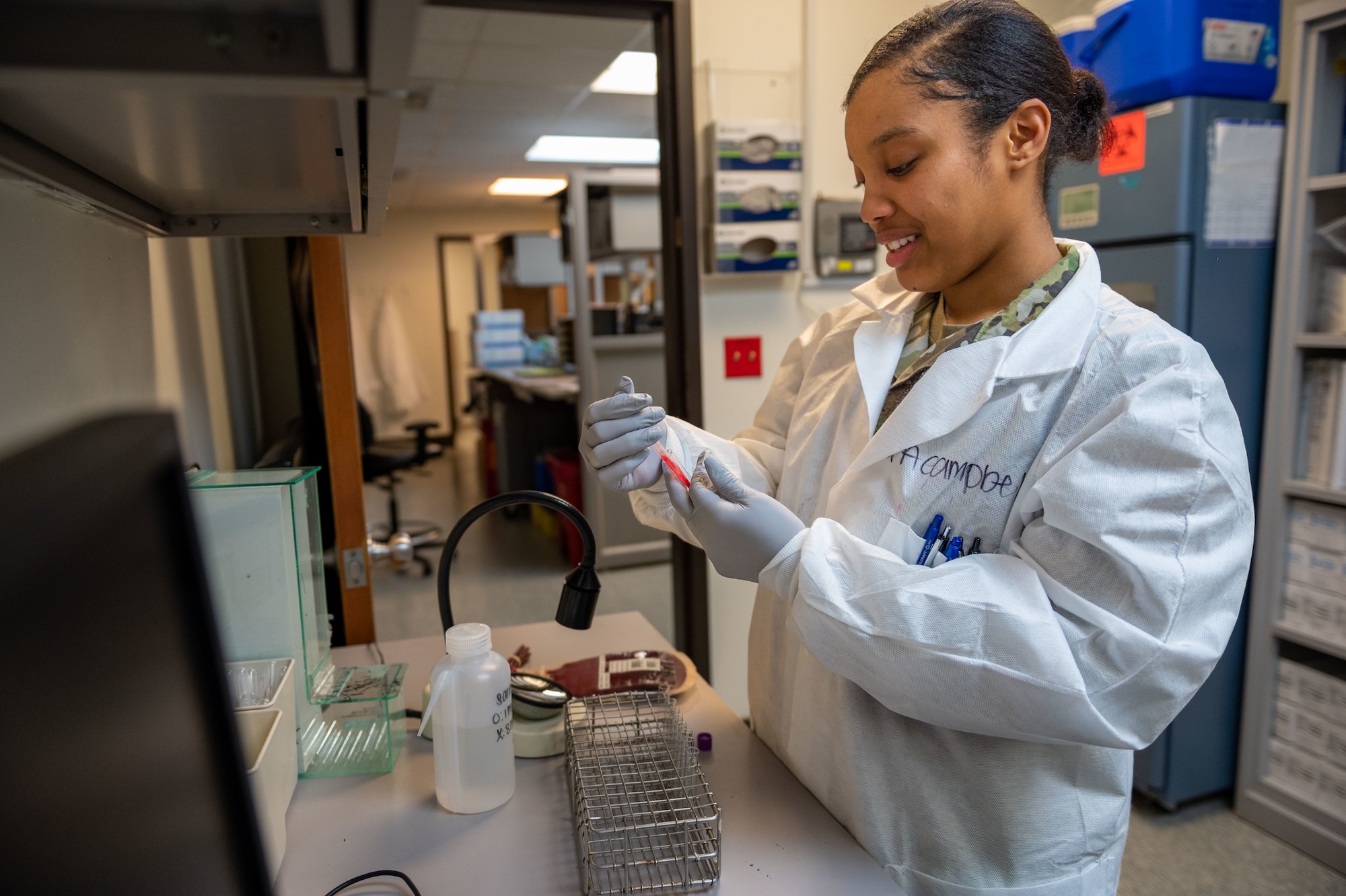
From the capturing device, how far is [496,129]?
533 cm

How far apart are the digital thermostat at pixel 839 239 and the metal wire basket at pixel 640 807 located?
1686 mm

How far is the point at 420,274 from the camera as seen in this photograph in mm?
8719

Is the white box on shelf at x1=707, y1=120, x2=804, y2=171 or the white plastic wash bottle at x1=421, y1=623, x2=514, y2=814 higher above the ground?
the white box on shelf at x1=707, y1=120, x2=804, y2=171

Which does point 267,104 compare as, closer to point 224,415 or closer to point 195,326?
point 195,326

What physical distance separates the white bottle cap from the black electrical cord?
22 centimetres

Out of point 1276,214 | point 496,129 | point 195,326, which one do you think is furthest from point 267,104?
point 496,129

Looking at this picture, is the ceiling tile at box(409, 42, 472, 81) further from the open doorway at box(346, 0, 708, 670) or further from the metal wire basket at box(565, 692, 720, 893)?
the metal wire basket at box(565, 692, 720, 893)

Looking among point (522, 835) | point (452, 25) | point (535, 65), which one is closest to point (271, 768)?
point (522, 835)

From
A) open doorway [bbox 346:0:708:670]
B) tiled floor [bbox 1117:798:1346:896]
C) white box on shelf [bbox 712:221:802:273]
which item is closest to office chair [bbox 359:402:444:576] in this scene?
open doorway [bbox 346:0:708:670]

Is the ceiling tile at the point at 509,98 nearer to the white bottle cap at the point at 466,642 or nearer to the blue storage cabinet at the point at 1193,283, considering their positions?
the blue storage cabinet at the point at 1193,283

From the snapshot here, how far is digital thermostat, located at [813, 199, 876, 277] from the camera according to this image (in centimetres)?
241

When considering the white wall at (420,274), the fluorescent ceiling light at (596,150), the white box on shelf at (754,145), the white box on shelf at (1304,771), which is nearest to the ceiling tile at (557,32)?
the white box on shelf at (754,145)

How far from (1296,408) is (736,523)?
73.0 inches

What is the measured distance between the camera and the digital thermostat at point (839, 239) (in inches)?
94.8
